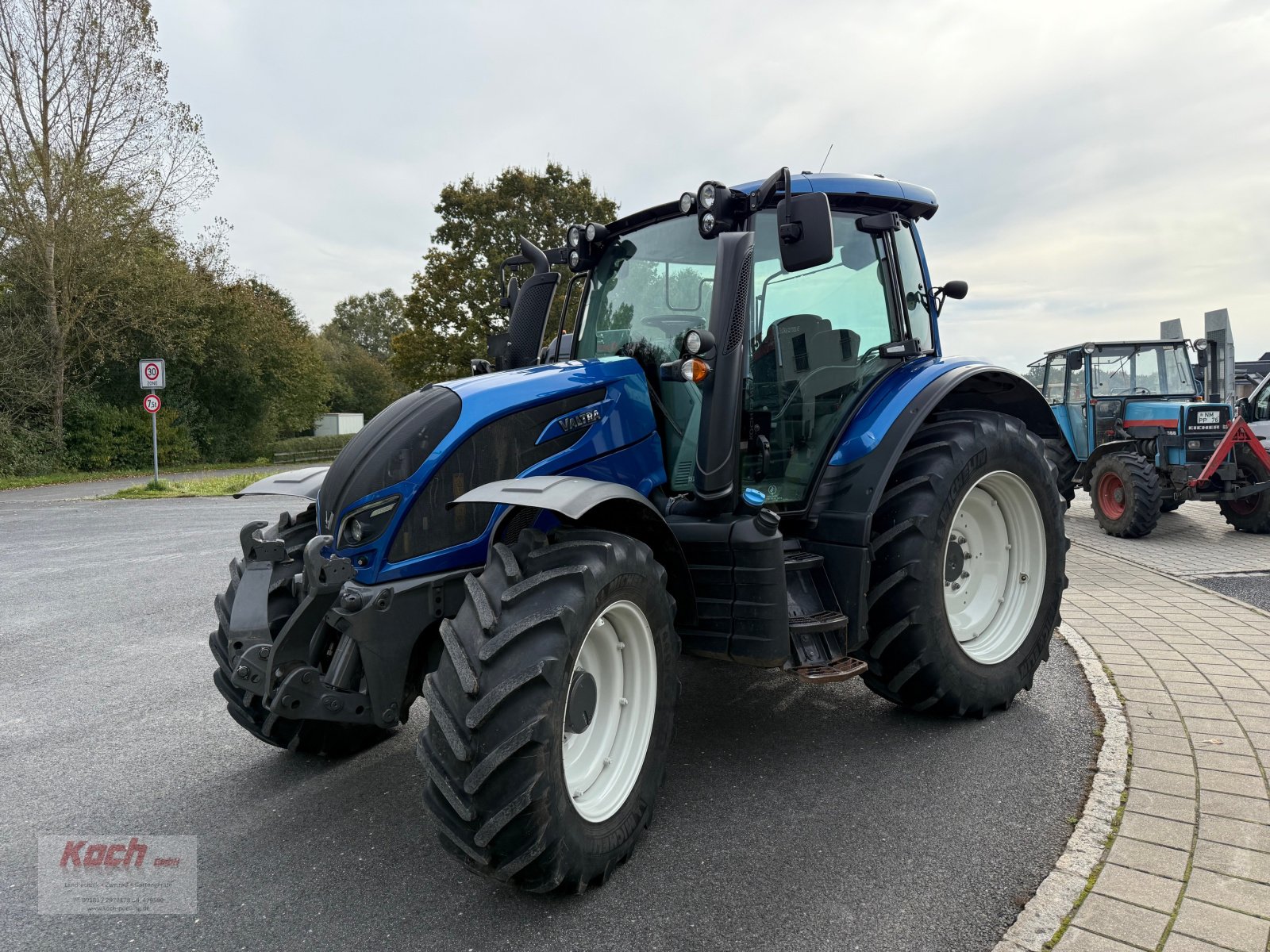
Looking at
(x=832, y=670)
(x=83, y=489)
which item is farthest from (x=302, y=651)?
(x=83, y=489)

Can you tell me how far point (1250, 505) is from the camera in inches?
366

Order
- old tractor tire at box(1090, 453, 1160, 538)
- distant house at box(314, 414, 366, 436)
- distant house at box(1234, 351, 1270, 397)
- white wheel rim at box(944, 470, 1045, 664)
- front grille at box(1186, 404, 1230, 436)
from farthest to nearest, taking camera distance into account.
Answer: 1. distant house at box(314, 414, 366, 436)
2. distant house at box(1234, 351, 1270, 397)
3. front grille at box(1186, 404, 1230, 436)
4. old tractor tire at box(1090, 453, 1160, 538)
5. white wheel rim at box(944, 470, 1045, 664)

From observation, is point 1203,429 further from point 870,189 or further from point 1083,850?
point 1083,850

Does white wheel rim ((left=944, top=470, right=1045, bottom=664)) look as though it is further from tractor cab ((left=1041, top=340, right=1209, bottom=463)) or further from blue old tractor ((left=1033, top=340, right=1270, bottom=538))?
tractor cab ((left=1041, top=340, right=1209, bottom=463))

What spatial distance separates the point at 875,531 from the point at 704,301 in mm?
1207

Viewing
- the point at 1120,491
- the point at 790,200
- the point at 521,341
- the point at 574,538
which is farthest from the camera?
the point at 1120,491

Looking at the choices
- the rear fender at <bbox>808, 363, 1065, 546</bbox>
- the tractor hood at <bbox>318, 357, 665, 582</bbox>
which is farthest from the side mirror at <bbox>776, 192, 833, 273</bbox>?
the rear fender at <bbox>808, 363, 1065, 546</bbox>

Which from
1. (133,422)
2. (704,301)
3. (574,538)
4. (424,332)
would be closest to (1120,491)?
(704,301)

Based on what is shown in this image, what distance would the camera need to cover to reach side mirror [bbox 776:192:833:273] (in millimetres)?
2893

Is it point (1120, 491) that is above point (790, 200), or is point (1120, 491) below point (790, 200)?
below

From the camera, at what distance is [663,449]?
3.37 m

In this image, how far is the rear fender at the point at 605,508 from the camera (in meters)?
2.41

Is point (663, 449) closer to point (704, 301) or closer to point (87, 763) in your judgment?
point (704, 301)
